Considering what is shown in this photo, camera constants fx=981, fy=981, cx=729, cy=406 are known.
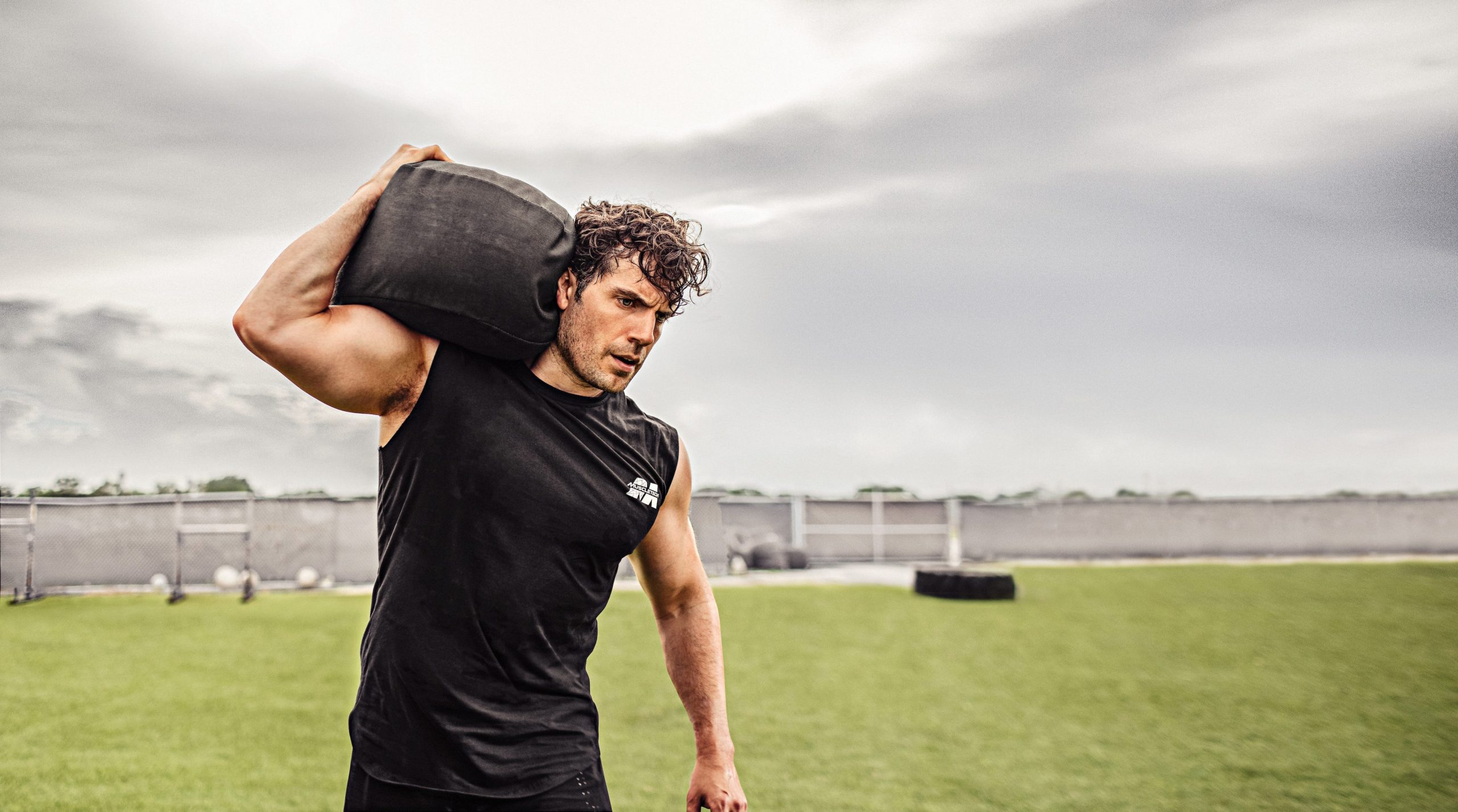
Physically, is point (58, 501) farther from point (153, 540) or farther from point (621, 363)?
point (621, 363)

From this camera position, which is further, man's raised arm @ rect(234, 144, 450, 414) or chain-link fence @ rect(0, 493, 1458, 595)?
chain-link fence @ rect(0, 493, 1458, 595)

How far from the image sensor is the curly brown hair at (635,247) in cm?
225

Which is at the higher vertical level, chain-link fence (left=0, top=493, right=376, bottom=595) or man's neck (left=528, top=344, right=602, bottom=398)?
man's neck (left=528, top=344, right=602, bottom=398)

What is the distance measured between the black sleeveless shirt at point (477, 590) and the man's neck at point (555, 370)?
0.12ft

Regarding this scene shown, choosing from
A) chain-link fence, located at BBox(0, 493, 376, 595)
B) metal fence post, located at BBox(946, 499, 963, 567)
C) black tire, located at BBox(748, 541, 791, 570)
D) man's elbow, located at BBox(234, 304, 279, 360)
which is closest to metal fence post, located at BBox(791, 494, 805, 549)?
black tire, located at BBox(748, 541, 791, 570)

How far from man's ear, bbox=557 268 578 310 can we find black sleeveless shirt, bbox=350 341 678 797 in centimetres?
18

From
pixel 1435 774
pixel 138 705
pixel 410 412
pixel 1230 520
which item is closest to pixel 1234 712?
pixel 1435 774

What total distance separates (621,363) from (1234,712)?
21.7 feet

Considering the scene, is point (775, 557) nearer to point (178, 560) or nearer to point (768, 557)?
point (768, 557)

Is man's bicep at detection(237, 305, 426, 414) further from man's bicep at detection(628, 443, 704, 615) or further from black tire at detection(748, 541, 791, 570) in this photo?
black tire at detection(748, 541, 791, 570)

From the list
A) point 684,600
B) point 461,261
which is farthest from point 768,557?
point 461,261

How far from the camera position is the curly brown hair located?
225 cm

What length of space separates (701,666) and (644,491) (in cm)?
54

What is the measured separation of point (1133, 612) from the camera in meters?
11.5
